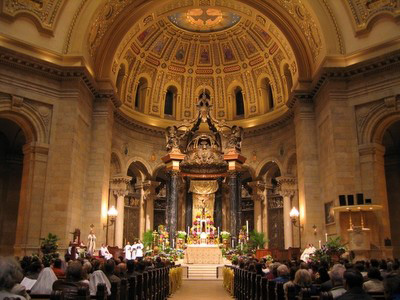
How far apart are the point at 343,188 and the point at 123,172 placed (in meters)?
14.0

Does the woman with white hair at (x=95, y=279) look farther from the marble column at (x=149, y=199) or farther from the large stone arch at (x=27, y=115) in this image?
the marble column at (x=149, y=199)

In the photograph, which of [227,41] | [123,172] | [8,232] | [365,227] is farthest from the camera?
[227,41]

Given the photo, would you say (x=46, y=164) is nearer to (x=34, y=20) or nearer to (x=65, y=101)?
(x=65, y=101)

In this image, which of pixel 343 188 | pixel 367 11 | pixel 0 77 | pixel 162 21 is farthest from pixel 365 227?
pixel 162 21

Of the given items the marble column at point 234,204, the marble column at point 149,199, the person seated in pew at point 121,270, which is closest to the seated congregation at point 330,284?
the person seated in pew at point 121,270

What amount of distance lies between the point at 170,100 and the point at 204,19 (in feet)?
21.1

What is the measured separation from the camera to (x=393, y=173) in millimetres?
21984

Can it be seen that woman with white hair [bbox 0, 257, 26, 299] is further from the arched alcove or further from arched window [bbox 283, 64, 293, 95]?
the arched alcove

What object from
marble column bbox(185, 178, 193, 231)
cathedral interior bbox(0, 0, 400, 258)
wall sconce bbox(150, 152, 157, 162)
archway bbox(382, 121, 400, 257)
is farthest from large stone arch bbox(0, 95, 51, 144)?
archway bbox(382, 121, 400, 257)

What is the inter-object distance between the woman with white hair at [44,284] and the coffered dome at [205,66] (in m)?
19.6

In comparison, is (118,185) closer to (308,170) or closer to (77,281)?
(308,170)

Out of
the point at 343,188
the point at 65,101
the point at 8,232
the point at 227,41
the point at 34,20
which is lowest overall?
the point at 8,232

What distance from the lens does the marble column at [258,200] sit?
29781 mm

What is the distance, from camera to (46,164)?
62.1ft
